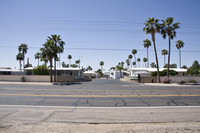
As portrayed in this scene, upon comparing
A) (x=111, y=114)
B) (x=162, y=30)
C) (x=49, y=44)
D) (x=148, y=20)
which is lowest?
(x=111, y=114)

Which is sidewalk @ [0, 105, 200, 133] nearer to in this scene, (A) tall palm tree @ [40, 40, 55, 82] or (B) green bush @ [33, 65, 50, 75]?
(A) tall palm tree @ [40, 40, 55, 82]

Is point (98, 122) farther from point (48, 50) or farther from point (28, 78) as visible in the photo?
point (28, 78)

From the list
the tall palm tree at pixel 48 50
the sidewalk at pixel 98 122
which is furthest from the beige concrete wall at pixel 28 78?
the sidewalk at pixel 98 122

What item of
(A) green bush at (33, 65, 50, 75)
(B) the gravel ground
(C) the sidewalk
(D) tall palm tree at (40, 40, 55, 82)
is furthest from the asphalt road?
(A) green bush at (33, 65, 50, 75)

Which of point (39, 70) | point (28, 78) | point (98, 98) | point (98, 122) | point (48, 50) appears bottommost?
point (98, 98)

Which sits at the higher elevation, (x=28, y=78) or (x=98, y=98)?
(x=28, y=78)

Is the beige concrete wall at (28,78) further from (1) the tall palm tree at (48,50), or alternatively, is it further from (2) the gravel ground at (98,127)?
(2) the gravel ground at (98,127)

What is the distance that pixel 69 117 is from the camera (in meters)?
7.26

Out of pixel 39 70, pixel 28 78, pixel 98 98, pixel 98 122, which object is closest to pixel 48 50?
pixel 28 78

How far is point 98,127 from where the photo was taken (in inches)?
233

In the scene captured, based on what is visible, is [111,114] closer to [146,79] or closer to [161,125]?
[161,125]

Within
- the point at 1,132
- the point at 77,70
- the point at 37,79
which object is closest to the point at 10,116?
the point at 1,132

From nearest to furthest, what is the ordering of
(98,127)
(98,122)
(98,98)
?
(98,127) → (98,122) → (98,98)

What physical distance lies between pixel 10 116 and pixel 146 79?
34043 millimetres
